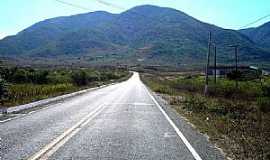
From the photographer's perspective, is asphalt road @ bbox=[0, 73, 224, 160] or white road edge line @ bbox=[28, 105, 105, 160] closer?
white road edge line @ bbox=[28, 105, 105, 160]

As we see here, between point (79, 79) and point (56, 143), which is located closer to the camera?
point (56, 143)

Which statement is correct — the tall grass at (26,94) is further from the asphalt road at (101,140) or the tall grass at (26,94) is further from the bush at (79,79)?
the bush at (79,79)

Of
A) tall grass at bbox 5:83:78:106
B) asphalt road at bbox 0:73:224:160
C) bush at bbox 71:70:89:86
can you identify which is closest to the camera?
asphalt road at bbox 0:73:224:160

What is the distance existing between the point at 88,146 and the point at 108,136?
1901mm

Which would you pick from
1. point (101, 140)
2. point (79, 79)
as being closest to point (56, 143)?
point (101, 140)

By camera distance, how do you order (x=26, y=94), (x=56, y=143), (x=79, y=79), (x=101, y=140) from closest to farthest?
(x=56, y=143) → (x=101, y=140) → (x=26, y=94) → (x=79, y=79)

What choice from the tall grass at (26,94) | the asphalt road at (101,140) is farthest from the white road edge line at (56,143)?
the tall grass at (26,94)

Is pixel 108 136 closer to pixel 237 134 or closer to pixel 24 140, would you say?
pixel 24 140

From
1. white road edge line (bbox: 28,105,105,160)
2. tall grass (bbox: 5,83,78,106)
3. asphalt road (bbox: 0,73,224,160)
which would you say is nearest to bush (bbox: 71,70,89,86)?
tall grass (bbox: 5,83,78,106)

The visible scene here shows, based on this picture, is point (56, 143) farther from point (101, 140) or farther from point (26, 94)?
point (26, 94)

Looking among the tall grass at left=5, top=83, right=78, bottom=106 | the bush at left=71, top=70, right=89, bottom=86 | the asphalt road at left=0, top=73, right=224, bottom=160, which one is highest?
the asphalt road at left=0, top=73, right=224, bottom=160

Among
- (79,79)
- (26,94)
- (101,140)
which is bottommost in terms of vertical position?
(79,79)

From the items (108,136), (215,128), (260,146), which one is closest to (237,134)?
(215,128)

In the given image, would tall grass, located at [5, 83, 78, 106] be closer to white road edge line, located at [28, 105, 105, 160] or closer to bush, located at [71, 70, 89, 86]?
white road edge line, located at [28, 105, 105, 160]
